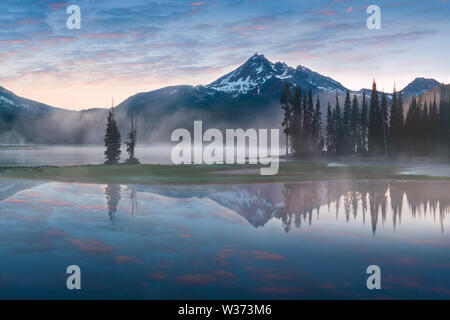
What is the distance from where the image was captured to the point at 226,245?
1590 cm

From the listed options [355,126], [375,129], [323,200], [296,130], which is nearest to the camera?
[323,200]

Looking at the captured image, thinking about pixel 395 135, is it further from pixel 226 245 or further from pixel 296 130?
pixel 226 245

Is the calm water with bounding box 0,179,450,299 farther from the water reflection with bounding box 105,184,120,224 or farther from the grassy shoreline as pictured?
the grassy shoreline

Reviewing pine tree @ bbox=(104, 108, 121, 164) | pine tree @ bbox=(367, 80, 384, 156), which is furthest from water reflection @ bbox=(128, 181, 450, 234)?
pine tree @ bbox=(367, 80, 384, 156)

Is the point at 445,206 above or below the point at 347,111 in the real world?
below

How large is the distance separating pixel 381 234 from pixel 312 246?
3897 millimetres

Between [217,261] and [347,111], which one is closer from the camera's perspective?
[217,261]

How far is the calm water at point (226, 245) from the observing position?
11.3 meters

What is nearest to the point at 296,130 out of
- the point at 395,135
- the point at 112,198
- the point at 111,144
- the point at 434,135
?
the point at 395,135

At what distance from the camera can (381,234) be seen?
57.8ft

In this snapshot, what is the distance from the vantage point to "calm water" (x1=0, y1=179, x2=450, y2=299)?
11305mm

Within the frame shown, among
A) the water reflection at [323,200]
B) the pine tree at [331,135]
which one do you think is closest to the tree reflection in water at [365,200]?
the water reflection at [323,200]
